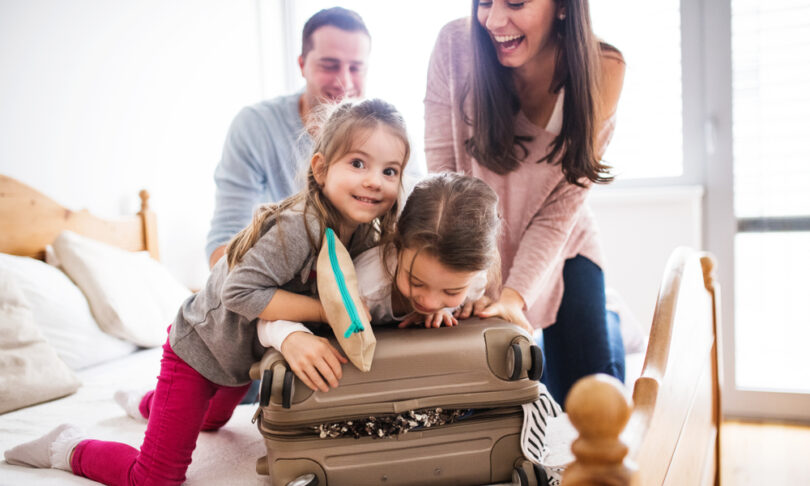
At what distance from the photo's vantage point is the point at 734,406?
282 cm

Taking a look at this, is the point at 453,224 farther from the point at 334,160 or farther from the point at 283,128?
the point at 283,128

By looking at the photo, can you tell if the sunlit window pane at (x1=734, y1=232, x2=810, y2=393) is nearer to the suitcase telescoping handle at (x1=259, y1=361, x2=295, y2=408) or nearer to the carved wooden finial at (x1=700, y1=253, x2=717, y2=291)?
the carved wooden finial at (x1=700, y1=253, x2=717, y2=291)

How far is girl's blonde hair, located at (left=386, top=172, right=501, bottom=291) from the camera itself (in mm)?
1032

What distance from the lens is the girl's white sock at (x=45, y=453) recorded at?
1.15 metres

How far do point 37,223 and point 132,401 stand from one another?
94 cm

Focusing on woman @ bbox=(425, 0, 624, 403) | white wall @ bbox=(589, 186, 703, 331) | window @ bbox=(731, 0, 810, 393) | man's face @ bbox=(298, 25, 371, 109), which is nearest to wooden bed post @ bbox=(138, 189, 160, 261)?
man's face @ bbox=(298, 25, 371, 109)

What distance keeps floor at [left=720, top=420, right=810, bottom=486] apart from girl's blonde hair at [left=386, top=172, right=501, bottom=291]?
1463 millimetres

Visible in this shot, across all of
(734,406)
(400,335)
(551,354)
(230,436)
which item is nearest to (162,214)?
(230,436)

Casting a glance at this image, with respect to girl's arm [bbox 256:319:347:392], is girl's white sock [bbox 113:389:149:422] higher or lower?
lower

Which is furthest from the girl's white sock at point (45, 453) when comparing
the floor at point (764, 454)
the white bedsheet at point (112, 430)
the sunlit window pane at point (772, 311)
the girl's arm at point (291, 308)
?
the sunlit window pane at point (772, 311)

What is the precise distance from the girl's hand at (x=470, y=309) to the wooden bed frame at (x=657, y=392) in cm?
32

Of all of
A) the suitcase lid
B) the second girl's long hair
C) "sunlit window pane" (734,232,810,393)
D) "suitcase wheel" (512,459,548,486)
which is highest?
the second girl's long hair

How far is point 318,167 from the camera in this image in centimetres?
117

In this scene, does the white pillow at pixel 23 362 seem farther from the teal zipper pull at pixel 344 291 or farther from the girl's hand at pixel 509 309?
the girl's hand at pixel 509 309
